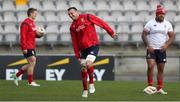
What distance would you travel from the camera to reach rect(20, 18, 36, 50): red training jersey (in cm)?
1381

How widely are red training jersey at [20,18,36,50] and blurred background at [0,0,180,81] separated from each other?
5.21 m

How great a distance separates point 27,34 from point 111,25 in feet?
25.4

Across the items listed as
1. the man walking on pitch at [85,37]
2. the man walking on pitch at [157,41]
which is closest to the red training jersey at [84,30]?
the man walking on pitch at [85,37]

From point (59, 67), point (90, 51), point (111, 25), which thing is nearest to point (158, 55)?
point (90, 51)

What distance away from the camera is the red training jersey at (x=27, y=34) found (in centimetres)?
1381

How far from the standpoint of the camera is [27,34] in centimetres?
1394

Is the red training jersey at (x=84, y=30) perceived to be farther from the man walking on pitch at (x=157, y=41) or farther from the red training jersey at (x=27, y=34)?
the red training jersey at (x=27, y=34)

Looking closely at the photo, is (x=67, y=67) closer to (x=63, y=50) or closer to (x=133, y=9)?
(x=63, y=50)

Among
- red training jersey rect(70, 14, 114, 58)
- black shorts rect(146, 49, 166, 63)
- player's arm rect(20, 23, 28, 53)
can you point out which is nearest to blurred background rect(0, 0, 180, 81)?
player's arm rect(20, 23, 28, 53)

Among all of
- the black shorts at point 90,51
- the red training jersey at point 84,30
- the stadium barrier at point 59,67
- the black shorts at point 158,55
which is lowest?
the stadium barrier at point 59,67

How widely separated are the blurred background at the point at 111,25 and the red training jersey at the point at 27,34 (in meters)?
5.21

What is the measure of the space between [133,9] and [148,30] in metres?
10.6

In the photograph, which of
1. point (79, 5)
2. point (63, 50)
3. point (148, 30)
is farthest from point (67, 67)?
point (148, 30)

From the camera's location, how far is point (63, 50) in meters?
20.5
